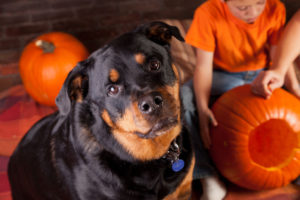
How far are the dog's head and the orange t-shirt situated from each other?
65 centimetres

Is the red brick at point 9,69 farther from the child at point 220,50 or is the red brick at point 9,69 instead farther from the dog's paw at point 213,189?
the dog's paw at point 213,189

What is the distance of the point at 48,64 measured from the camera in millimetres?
2631

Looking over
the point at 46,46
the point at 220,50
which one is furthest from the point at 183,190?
the point at 46,46

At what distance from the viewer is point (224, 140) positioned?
6.21 feet

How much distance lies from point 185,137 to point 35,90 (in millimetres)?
1610

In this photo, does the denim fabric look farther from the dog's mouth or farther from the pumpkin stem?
the pumpkin stem

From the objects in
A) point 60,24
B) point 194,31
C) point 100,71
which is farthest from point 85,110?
point 60,24

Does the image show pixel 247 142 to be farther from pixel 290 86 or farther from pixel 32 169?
pixel 32 169

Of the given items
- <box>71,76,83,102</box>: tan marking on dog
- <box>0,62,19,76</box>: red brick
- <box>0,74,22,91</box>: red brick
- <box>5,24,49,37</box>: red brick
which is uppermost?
<box>71,76,83,102</box>: tan marking on dog

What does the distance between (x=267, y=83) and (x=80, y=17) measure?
286 centimetres

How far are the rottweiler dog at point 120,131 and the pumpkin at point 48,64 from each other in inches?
41.2

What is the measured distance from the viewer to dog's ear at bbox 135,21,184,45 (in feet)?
4.88

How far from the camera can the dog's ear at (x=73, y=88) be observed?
4.38 ft

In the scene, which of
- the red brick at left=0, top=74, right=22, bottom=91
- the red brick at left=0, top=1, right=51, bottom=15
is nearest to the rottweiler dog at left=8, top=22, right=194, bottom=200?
the red brick at left=0, top=74, right=22, bottom=91
